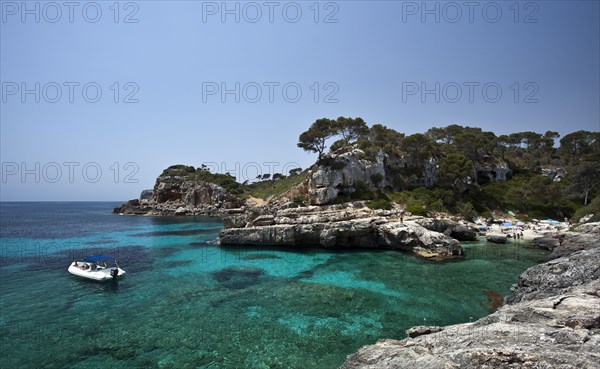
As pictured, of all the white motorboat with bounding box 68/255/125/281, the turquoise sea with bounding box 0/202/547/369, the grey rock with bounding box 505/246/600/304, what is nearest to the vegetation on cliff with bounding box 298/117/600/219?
the turquoise sea with bounding box 0/202/547/369

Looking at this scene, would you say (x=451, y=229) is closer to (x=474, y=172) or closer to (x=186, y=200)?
(x=474, y=172)

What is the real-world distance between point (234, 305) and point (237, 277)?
5.74m

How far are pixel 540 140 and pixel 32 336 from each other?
11457cm

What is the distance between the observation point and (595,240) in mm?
23766

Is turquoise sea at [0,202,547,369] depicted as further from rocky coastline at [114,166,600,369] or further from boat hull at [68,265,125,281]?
rocky coastline at [114,166,600,369]

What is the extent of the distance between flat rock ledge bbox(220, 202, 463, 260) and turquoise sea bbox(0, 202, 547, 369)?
101 inches

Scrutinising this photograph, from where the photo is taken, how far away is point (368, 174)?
53.8m

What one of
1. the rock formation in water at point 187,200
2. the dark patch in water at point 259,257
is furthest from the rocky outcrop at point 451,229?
the rock formation in water at point 187,200

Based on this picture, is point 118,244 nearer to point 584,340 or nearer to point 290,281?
point 290,281

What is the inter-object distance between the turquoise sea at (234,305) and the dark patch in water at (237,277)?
0.29 ft

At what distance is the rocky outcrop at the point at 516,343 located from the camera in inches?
222

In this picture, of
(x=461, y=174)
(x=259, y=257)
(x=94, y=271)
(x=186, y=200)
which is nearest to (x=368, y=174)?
(x=461, y=174)

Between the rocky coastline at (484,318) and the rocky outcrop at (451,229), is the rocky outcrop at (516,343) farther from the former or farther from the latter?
the rocky outcrop at (451,229)

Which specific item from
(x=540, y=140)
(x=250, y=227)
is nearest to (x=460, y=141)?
(x=540, y=140)
